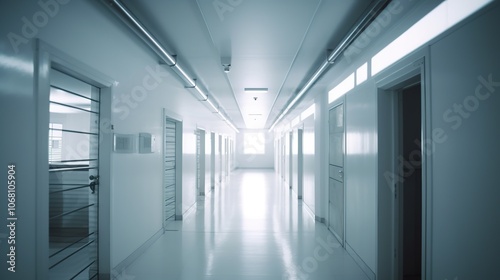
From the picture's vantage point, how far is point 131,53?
140 inches

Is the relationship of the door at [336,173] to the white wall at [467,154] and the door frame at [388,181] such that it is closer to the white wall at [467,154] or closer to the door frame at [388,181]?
the door frame at [388,181]

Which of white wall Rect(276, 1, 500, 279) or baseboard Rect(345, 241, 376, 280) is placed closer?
white wall Rect(276, 1, 500, 279)

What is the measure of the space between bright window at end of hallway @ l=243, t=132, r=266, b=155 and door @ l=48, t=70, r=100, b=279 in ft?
46.1

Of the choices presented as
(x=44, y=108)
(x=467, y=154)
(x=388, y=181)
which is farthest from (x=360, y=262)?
(x=44, y=108)

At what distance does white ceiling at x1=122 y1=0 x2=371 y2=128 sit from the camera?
9.19ft

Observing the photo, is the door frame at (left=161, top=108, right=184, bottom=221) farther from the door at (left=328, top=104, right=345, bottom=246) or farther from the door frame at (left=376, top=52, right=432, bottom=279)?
the door frame at (left=376, top=52, right=432, bottom=279)

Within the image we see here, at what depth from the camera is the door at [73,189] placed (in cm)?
300

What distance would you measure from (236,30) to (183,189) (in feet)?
13.9

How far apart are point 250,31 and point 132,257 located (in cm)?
360

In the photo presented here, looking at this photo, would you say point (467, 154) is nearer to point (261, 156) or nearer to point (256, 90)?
point (256, 90)

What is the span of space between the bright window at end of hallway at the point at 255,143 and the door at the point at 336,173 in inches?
607

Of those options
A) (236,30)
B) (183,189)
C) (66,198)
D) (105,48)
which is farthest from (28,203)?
(183,189)

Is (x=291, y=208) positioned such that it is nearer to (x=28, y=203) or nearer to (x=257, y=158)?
(x=28, y=203)

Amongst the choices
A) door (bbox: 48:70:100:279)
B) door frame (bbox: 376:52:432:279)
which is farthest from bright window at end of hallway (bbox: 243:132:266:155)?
door frame (bbox: 376:52:432:279)
